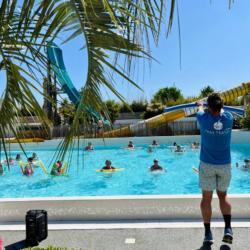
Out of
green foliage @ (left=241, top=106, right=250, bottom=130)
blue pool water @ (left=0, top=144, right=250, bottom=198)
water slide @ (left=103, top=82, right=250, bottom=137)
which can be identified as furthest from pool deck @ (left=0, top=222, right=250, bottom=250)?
green foliage @ (left=241, top=106, right=250, bottom=130)

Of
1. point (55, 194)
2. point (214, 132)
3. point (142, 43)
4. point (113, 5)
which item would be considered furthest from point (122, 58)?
point (55, 194)

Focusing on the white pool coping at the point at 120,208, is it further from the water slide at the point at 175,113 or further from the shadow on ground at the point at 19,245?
the water slide at the point at 175,113

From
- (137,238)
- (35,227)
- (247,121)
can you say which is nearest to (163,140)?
(247,121)

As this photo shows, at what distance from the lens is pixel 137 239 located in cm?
353

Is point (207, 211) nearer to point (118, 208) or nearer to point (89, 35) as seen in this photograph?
point (118, 208)

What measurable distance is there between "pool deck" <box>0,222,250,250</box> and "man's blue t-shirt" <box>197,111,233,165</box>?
2.75 feet

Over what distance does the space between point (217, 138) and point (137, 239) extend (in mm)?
1363

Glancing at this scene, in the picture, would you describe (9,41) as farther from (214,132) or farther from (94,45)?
(214,132)

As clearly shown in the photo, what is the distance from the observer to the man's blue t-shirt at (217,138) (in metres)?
3.31

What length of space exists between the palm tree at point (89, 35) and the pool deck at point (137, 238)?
1859mm

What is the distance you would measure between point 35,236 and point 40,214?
9.5 inches

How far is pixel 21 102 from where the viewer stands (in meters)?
2.14

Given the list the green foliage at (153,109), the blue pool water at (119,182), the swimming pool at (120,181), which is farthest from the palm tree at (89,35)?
the green foliage at (153,109)

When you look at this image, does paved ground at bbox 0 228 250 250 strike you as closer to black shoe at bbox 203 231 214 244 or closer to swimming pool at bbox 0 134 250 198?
black shoe at bbox 203 231 214 244
